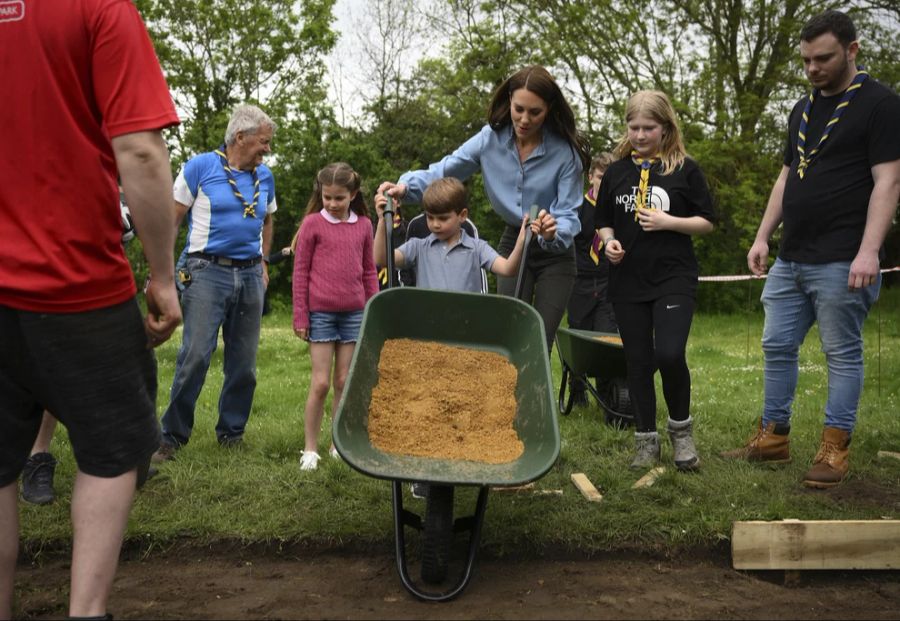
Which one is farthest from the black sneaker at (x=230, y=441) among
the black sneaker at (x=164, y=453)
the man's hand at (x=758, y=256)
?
the man's hand at (x=758, y=256)

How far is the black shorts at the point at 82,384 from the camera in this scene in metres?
2.21

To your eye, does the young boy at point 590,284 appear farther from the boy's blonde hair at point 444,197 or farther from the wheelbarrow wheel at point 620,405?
the boy's blonde hair at point 444,197

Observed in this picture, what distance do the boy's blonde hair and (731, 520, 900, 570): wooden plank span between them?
1815 mm

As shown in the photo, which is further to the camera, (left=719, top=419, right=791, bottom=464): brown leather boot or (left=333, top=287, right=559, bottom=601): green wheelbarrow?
(left=719, top=419, right=791, bottom=464): brown leather boot

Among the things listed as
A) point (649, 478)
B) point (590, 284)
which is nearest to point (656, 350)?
point (649, 478)

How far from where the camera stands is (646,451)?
4.32 metres

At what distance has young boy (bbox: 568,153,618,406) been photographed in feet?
20.1

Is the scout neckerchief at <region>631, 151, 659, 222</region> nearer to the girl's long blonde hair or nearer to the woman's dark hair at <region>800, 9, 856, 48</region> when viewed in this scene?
the girl's long blonde hair

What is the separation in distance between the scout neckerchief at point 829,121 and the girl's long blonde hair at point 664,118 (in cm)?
53

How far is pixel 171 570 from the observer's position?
3.31 metres

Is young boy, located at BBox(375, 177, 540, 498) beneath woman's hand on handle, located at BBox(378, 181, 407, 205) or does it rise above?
beneath

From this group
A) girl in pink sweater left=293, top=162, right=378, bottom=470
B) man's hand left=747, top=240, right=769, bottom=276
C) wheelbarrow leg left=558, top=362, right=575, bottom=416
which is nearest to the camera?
man's hand left=747, top=240, right=769, bottom=276

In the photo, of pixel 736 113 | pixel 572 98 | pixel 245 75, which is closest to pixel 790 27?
pixel 736 113

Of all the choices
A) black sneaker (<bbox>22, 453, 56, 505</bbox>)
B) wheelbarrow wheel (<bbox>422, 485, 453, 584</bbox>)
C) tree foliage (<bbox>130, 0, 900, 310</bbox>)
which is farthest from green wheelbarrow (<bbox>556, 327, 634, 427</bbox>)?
tree foliage (<bbox>130, 0, 900, 310</bbox>)
